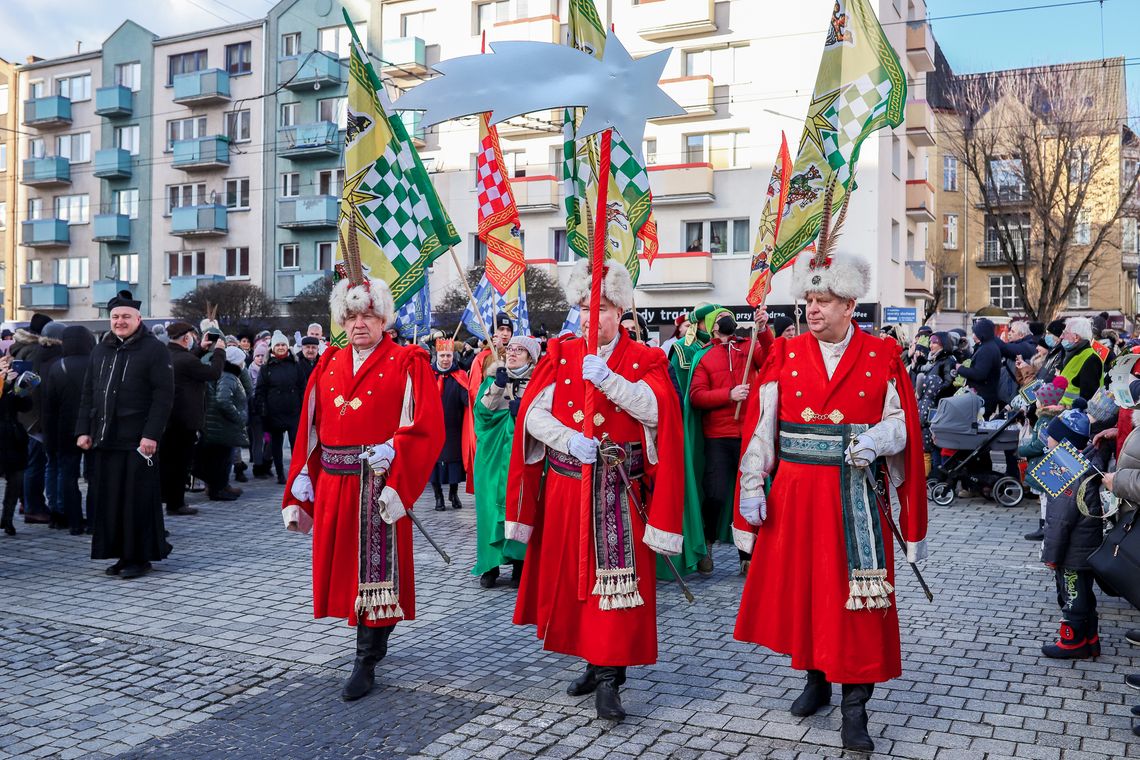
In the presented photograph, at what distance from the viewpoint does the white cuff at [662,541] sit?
4852mm

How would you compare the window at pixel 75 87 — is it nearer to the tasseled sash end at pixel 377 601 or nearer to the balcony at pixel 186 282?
the balcony at pixel 186 282

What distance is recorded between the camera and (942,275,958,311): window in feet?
171

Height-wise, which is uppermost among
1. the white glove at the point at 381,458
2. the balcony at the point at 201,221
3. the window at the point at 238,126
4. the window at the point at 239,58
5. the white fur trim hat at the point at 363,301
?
the window at the point at 239,58

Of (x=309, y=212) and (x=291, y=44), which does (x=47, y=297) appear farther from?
(x=291, y=44)

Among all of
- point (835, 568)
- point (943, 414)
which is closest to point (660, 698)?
point (835, 568)

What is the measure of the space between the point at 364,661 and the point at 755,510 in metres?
2.02

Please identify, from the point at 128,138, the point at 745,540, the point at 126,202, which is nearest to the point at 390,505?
the point at 745,540

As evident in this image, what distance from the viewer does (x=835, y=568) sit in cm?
461

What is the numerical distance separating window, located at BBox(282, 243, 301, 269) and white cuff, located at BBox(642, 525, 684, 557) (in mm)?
35638

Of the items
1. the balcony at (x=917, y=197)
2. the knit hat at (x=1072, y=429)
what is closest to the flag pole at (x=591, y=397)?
the knit hat at (x=1072, y=429)

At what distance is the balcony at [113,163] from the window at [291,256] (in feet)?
26.9

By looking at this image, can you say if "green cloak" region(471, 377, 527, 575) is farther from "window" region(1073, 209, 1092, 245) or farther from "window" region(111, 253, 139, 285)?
"window" region(111, 253, 139, 285)

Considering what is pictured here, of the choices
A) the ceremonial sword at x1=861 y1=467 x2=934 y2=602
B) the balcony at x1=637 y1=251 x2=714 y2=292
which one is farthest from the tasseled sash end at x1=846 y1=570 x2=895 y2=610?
the balcony at x1=637 y1=251 x2=714 y2=292

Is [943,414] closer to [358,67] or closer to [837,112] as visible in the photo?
[837,112]
